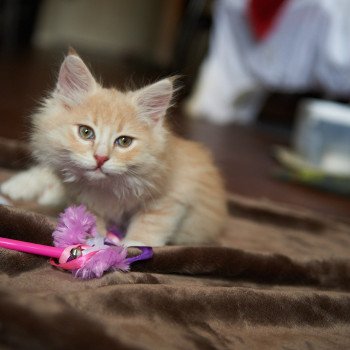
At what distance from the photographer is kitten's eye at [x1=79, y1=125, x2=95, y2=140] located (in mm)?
940

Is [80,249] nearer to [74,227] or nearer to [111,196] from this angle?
[74,227]

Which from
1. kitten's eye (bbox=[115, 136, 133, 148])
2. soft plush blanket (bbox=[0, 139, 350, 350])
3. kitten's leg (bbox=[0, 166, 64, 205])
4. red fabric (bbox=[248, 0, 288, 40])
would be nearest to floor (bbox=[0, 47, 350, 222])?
kitten's leg (bbox=[0, 166, 64, 205])

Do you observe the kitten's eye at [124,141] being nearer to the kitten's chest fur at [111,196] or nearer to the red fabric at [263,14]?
the kitten's chest fur at [111,196]

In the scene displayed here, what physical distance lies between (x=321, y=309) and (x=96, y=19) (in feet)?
24.2

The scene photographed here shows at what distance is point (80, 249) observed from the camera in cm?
86

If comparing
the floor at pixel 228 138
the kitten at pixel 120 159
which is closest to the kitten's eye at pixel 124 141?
the kitten at pixel 120 159

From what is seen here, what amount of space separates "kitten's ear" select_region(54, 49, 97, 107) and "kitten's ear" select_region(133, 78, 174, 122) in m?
0.11

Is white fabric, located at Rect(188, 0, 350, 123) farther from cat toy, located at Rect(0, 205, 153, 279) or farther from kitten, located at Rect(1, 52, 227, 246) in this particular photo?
cat toy, located at Rect(0, 205, 153, 279)

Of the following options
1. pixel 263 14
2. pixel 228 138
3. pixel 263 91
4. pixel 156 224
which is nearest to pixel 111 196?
pixel 156 224

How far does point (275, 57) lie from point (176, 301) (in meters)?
2.86

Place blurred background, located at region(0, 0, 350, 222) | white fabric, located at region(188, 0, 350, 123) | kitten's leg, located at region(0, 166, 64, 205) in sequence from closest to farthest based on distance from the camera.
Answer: kitten's leg, located at region(0, 166, 64, 205)
blurred background, located at region(0, 0, 350, 222)
white fabric, located at region(188, 0, 350, 123)

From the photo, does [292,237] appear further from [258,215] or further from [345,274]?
[345,274]

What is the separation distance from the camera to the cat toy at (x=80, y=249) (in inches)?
33.2

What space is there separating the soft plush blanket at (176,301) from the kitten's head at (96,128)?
0.50ft
